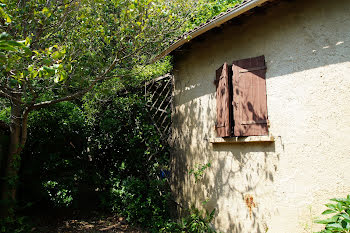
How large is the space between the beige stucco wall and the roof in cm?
42

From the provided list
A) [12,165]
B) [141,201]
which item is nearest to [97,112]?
[12,165]

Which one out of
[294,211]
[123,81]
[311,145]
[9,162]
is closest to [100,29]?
[123,81]

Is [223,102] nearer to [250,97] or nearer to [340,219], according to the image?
[250,97]

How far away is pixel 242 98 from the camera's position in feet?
13.9

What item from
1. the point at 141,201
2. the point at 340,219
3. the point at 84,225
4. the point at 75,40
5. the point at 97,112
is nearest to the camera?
the point at 340,219

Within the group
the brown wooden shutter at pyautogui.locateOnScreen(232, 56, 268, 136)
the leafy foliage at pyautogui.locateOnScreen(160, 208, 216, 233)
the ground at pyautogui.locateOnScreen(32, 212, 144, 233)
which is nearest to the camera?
the brown wooden shutter at pyautogui.locateOnScreen(232, 56, 268, 136)

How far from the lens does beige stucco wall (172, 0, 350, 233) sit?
322 cm

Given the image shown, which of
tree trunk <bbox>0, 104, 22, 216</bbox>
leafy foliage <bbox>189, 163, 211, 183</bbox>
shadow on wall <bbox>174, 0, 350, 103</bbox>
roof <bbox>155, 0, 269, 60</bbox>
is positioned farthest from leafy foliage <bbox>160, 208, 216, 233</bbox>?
roof <bbox>155, 0, 269, 60</bbox>

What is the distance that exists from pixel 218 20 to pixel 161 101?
266 centimetres

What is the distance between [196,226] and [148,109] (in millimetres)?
3079

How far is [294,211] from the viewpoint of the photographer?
343 centimetres

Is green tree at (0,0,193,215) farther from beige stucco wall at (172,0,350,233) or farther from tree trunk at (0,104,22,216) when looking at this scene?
beige stucco wall at (172,0,350,233)

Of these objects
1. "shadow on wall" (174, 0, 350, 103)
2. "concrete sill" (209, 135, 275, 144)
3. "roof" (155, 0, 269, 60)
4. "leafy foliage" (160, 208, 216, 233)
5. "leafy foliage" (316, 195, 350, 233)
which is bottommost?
"leafy foliage" (160, 208, 216, 233)

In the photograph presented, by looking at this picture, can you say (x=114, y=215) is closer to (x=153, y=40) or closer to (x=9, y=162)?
(x=9, y=162)
